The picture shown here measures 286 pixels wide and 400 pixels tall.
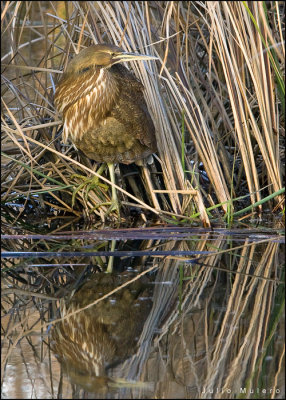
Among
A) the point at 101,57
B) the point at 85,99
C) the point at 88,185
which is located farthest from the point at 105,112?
the point at 88,185

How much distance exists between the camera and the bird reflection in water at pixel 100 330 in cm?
208

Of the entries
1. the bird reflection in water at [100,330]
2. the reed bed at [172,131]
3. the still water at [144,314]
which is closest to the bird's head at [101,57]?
the reed bed at [172,131]

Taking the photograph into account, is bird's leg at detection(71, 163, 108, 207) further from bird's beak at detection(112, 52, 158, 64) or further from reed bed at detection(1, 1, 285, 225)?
bird's beak at detection(112, 52, 158, 64)

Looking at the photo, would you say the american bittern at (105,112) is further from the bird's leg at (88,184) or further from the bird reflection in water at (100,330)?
the bird reflection in water at (100,330)

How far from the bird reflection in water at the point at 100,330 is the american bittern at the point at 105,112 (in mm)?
1044

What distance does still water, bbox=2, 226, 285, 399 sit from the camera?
200 cm

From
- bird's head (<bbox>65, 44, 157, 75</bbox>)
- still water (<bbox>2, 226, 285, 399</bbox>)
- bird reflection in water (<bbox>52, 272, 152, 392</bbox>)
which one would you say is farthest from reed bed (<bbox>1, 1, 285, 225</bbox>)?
bird reflection in water (<bbox>52, 272, 152, 392</bbox>)

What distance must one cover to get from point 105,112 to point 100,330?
157cm

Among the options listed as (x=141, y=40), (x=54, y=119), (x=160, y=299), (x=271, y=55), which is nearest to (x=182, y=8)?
(x=141, y=40)

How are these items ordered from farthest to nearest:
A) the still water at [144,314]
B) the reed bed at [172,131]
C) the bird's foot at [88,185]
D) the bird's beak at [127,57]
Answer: the bird's foot at [88,185], the reed bed at [172,131], the bird's beak at [127,57], the still water at [144,314]

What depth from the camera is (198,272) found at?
2.88m

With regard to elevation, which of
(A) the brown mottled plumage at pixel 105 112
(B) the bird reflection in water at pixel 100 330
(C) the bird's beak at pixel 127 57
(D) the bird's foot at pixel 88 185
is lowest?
(B) the bird reflection in water at pixel 100 330

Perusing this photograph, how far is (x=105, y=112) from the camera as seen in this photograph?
145 inches

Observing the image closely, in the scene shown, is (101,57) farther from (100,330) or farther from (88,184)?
(100,330)
